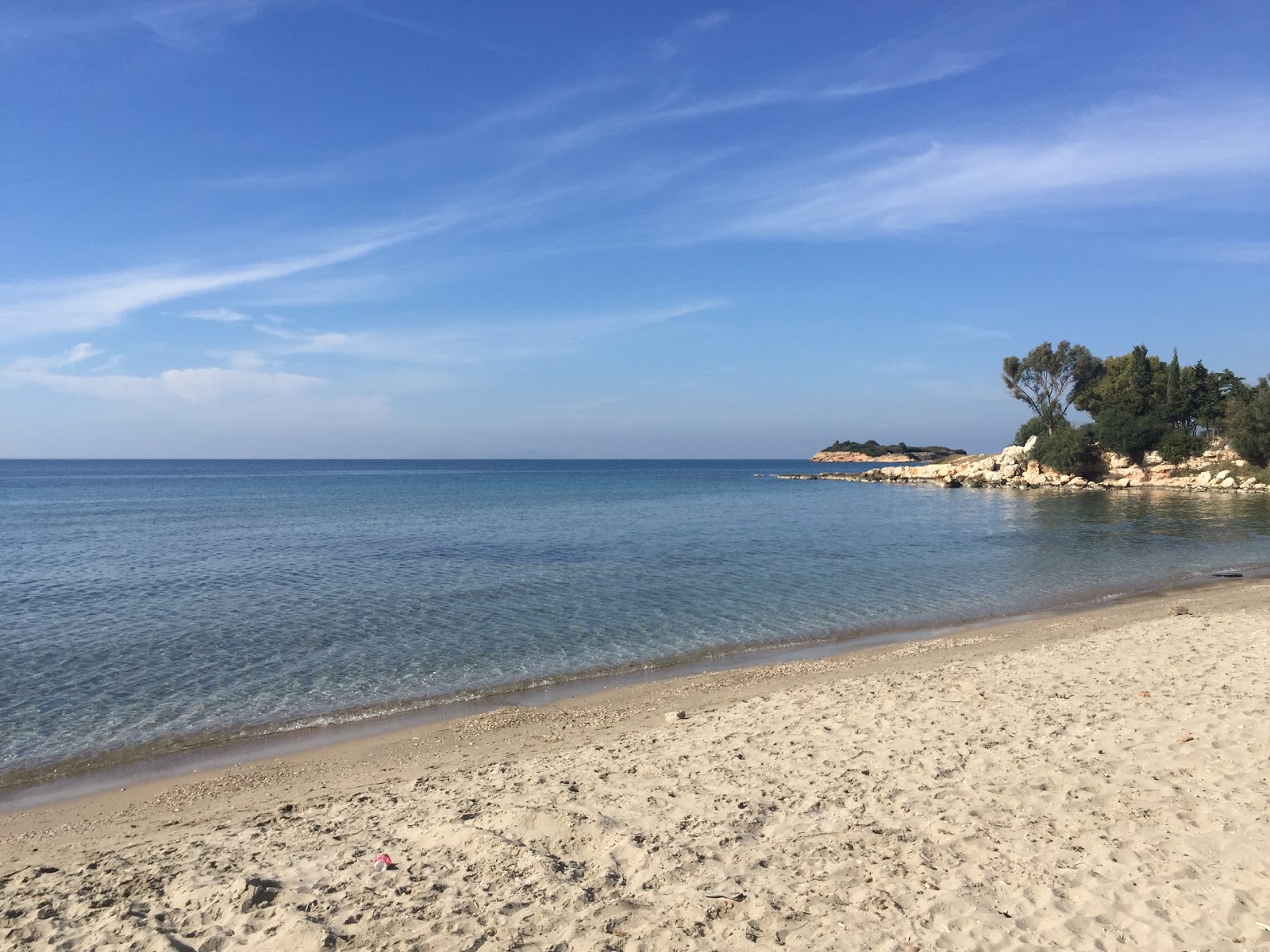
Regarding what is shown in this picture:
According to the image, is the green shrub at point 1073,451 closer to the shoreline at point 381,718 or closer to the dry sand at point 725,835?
the shoreline at point 381,718

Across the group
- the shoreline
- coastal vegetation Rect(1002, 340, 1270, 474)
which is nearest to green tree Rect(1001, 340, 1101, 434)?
coastal vegetation Rect(1002, 340, 1270, 474)

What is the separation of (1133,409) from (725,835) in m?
82.1

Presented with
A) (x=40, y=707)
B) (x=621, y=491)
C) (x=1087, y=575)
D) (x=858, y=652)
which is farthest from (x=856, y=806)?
(x=621, y=491)

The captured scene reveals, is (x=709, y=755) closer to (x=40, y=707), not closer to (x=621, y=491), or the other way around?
(x=40, y=707)

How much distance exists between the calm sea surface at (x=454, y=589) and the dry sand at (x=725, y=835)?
11.4 ft

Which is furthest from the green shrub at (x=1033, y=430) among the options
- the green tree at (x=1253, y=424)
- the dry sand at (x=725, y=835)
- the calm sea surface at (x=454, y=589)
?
the dry sand at (x=725, y=835)

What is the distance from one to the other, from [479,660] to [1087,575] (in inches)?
764

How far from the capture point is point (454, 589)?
21.8m

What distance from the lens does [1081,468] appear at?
2726 inches

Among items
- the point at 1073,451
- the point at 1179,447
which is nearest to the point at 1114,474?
the point at 1073,451

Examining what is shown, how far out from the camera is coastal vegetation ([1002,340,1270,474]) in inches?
2436

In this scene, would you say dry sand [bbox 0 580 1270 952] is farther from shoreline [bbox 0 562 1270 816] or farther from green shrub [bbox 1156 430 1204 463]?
green shrub [bbox 1156 430 1204 463]

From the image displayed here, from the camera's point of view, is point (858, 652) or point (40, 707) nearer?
point (40, 707)

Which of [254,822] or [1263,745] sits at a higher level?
[1263,745]
